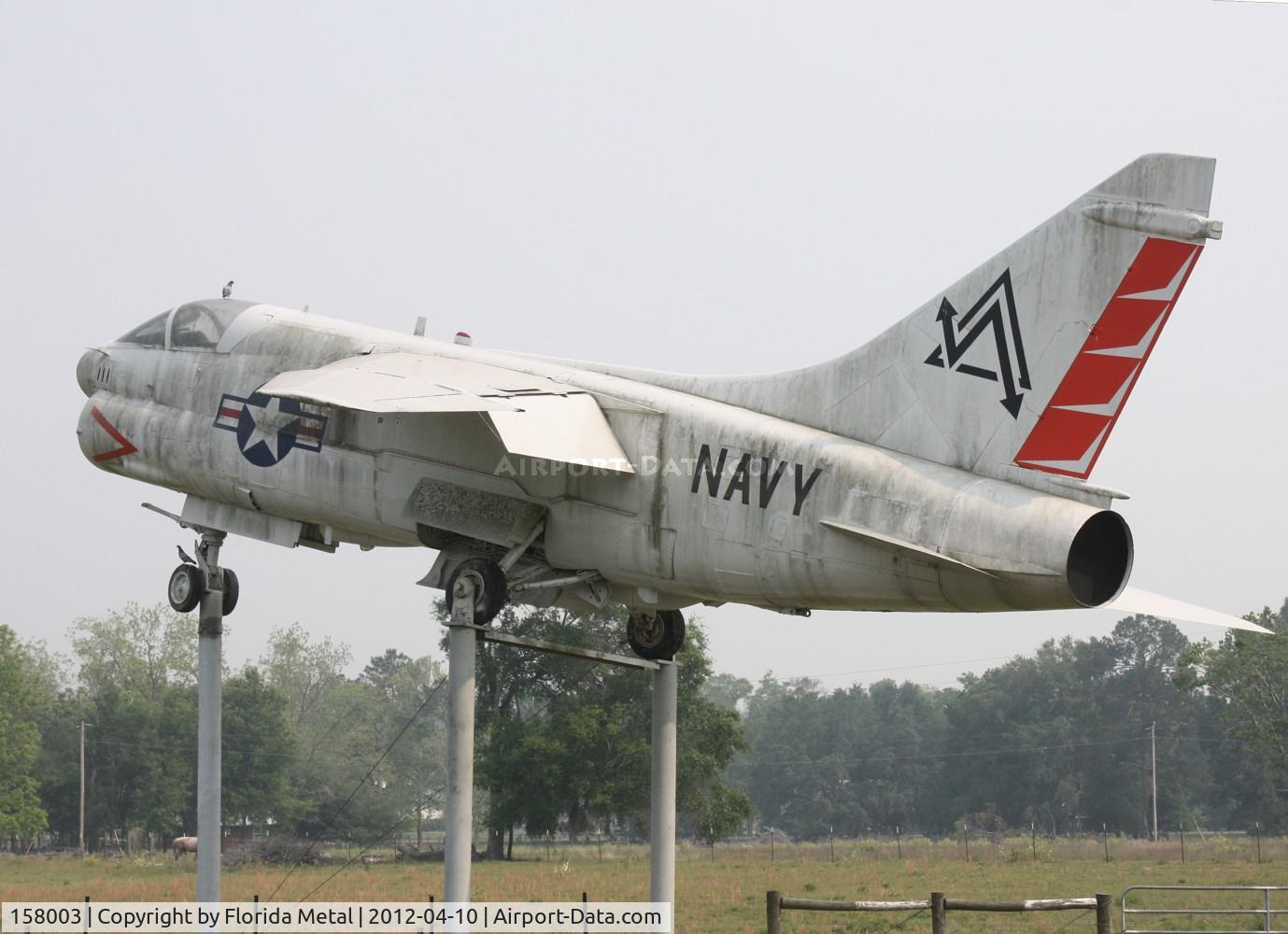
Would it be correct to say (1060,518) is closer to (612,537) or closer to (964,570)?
(964,570)

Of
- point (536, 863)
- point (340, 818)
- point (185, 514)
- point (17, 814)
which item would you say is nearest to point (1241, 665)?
point (536, 863)

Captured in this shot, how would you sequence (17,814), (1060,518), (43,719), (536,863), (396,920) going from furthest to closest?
(43,719) → (17,814) → (536,863) → (396,920) → (1060,518)

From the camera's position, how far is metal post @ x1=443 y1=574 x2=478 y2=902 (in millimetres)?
16688

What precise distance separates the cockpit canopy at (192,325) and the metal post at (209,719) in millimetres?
2595

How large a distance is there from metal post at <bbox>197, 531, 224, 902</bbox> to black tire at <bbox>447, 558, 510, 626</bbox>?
202 inches

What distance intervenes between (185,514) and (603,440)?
7.04 m

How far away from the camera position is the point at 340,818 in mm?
74312

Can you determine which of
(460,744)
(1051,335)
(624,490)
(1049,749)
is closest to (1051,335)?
(1051,335)

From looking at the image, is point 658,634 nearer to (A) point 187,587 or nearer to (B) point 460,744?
(B) point 460,744

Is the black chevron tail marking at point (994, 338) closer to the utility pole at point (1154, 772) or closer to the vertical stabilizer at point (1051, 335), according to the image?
the vertical stabilizer at point (1051, 335)

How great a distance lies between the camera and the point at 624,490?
17.0 metres

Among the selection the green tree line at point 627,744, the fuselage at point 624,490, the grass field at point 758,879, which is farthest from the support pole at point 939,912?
the green tree line at point 627,744

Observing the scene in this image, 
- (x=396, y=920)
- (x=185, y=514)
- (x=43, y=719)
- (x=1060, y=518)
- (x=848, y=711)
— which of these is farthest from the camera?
(x=848, y=711)
